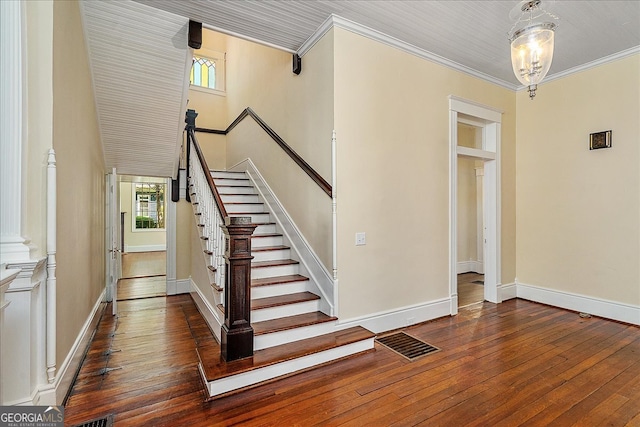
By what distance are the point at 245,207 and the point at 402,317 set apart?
8.52ft

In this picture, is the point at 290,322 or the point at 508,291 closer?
the point at 290,322

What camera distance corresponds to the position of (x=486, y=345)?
2926 millimetres

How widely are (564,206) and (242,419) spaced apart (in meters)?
4.56

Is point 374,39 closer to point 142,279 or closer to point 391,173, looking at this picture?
point 391,173

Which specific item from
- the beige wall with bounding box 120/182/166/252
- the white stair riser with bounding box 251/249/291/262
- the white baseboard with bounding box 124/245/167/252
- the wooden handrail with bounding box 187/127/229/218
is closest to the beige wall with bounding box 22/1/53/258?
the wooden handrail with bounding box 187/127/229/218

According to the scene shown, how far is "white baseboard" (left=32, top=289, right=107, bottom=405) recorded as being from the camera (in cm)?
175

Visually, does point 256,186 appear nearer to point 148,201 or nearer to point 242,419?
point 242,419

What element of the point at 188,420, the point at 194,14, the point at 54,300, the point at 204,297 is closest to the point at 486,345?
the point at 188,420

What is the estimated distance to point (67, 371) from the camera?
2.12 meters

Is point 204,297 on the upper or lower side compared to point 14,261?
lower

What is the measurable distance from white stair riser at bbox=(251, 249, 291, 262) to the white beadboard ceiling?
6.93ft

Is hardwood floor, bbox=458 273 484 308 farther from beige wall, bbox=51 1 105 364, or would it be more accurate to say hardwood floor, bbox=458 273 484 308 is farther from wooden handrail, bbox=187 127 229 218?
beige wall, bbox=51 1 105 364

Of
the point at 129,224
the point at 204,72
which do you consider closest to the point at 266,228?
the point at 204,72

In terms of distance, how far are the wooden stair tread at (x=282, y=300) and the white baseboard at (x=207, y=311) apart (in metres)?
0.35
